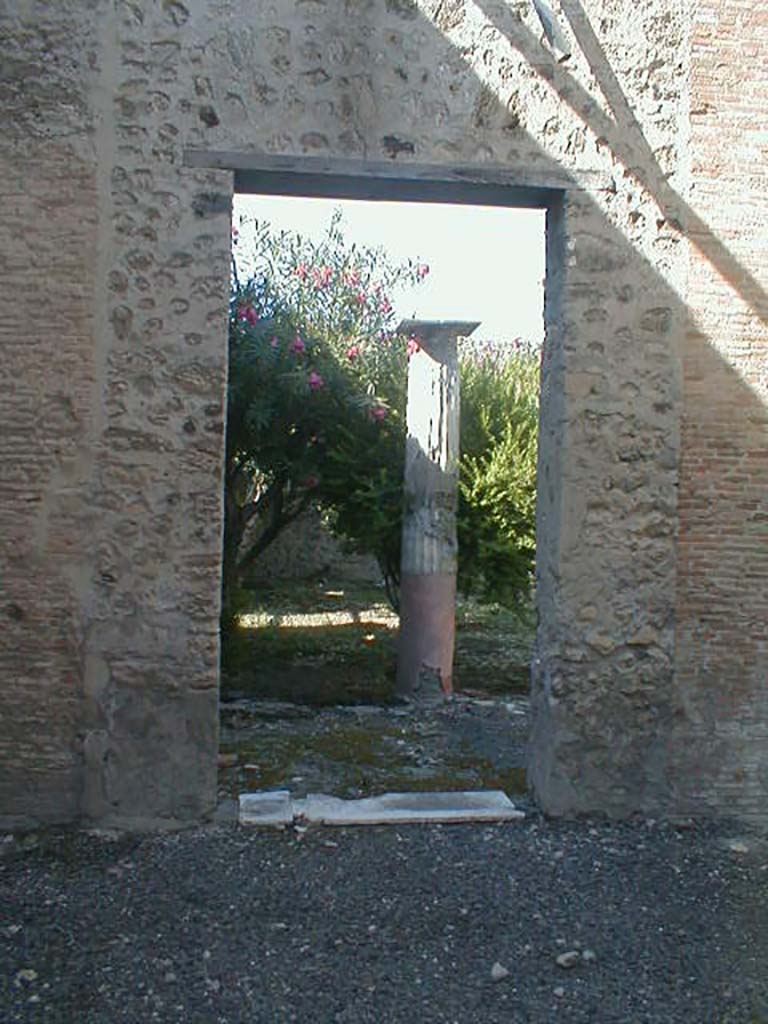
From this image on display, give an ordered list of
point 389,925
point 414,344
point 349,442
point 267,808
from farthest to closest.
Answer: point 349,442 < point 414,344 < point 267,808 < point 389,925

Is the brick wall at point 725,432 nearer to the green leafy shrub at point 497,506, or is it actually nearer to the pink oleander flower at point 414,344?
the pink oleander flower at point 414,344

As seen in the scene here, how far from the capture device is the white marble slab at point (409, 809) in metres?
5.05

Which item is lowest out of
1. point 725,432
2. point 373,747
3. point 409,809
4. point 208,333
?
point 373,747

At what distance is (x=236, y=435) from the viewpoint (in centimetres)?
905

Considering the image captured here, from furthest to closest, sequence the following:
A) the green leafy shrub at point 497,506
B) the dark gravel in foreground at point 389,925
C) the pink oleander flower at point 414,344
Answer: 1. the green leafy shrub at point 497,506
2. the pink oleander flower at point 414,344
3. the dark gravel in foreground at point 389,925

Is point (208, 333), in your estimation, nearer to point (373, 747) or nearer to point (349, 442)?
point (373, 747)

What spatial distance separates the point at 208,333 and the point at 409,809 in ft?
7.71

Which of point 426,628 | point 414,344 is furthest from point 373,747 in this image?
point 414,344

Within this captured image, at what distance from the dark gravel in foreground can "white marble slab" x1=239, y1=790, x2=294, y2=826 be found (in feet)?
0.25

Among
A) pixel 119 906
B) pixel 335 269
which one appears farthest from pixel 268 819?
pixel 335 269

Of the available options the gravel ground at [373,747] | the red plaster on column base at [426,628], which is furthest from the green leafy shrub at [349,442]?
the gravel ground at [373,747]

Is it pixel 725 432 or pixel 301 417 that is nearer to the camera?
pixel 725 432

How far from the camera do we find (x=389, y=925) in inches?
159

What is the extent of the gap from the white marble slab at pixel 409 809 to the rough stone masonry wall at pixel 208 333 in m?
0.30
